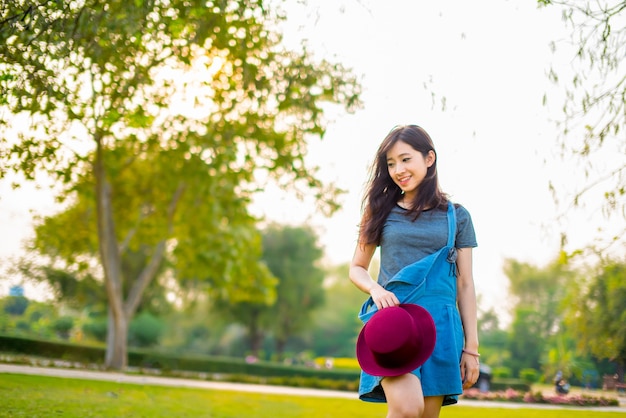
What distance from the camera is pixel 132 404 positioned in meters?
9.12

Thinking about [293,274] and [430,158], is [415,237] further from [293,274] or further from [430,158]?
[293,274]

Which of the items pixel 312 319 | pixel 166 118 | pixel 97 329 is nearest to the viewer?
pixel 166 118

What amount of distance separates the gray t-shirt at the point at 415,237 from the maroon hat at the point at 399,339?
27cm

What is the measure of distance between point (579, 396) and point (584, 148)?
9957 mm

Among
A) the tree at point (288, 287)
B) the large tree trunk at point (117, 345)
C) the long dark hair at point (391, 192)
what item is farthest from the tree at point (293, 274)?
the long dark hair at point (391, 192)

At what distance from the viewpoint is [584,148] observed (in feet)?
21.3

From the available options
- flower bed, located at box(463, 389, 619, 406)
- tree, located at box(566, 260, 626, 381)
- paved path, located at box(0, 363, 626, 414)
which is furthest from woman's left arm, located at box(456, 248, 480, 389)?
flower bed, located at box(463, 389, 619, 406)

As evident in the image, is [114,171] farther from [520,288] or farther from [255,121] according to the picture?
[520,288]

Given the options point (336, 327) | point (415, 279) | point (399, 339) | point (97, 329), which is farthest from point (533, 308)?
point (399, 339)

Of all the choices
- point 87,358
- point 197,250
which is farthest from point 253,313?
point 197,250

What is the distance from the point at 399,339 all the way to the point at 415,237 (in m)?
0.52

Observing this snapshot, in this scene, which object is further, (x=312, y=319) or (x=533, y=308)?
(x=533, y=308)

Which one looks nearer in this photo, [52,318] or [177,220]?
[177,220]

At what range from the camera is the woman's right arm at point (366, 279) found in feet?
9.17
